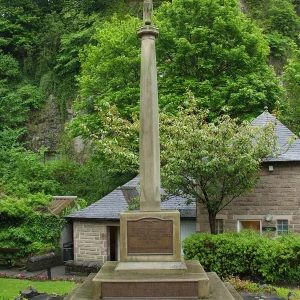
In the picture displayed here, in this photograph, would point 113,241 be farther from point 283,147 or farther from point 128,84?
point 283,147

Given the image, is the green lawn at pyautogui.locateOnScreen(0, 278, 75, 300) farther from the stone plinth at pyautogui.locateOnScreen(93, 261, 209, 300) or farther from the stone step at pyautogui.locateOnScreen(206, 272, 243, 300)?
the stone step at pyautogui.locateOnScreen(206, 272, 243, 300)

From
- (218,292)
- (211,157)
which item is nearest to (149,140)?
(218,292)

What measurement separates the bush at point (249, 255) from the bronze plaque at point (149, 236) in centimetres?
573

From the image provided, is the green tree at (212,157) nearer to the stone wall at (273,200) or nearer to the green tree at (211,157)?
the green tree at (211,157)

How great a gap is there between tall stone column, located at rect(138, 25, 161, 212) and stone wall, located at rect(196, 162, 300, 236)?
831 cm

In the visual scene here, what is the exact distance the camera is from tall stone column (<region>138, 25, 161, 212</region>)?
8883 mm

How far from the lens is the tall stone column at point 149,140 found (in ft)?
29.1

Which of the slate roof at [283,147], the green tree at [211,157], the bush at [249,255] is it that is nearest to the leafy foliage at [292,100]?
the slate roof at [283,147]

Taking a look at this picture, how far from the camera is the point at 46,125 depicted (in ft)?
125

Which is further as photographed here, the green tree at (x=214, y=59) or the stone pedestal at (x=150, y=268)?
the green tree at (x=214, y=59)

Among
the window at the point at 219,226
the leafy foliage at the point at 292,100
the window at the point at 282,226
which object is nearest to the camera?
the window at the point at 282,226

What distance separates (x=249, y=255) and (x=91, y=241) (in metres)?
8.79

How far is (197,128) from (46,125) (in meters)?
25.7

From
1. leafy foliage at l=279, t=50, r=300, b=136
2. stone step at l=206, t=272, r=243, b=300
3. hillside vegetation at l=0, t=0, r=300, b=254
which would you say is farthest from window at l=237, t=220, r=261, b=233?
leafy foliage at l=279, t=50, r=300, b=136
